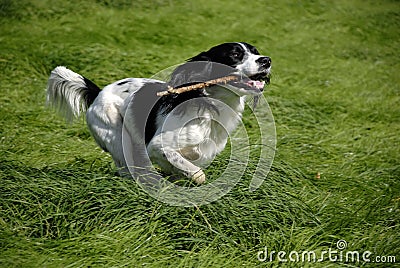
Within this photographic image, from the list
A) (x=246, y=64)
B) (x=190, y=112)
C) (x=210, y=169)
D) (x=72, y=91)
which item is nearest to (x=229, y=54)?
(x=246, y=64)

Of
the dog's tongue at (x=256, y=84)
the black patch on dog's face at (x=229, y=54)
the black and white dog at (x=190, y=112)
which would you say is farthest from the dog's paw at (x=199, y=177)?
the black patch on dog's face at (x=229, y=54)

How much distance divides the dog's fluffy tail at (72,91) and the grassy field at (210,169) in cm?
48

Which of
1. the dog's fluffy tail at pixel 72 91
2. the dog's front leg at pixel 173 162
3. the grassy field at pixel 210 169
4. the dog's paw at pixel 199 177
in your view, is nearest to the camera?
the grassy field at pixel 210 169

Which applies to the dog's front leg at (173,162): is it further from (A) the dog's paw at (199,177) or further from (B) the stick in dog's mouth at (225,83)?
(B) the stick in dog's mouth at (225,83)

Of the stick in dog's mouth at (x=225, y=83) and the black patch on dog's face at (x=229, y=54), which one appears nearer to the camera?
the stick in dog's mouth at (x=225, y=83)

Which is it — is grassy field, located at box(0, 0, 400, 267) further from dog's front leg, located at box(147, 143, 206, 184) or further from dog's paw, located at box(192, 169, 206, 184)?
dog's front leg, located at box(147, 143, 206, 184)

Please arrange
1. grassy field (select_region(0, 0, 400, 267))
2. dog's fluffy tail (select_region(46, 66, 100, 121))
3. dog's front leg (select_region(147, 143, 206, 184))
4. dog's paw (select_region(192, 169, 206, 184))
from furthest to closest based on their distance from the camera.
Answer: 1. dog's fluffy tail (select_region(46, 66, 100, 121))
2. dog's front leg (select_region(147, 143, 206, 184))
3. dog's paw (select_region(192, 169, 206, 184))
4. grassy field (select_region(0, 0, 400, 267))

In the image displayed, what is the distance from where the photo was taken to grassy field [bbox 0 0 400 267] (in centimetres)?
373

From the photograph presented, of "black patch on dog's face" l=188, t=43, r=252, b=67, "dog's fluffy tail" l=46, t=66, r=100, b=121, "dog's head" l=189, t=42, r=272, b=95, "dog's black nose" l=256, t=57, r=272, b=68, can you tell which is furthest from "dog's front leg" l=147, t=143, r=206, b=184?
"dog's fluffy tail" l=46, t=66, r=100, b=121

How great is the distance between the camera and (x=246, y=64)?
172 inches

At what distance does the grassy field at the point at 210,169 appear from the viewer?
12.2 feet

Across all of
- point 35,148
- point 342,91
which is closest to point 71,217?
point 35,148

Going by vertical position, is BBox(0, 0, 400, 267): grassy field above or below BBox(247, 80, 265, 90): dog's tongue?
below

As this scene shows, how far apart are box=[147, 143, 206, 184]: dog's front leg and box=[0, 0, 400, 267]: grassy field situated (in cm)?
37
